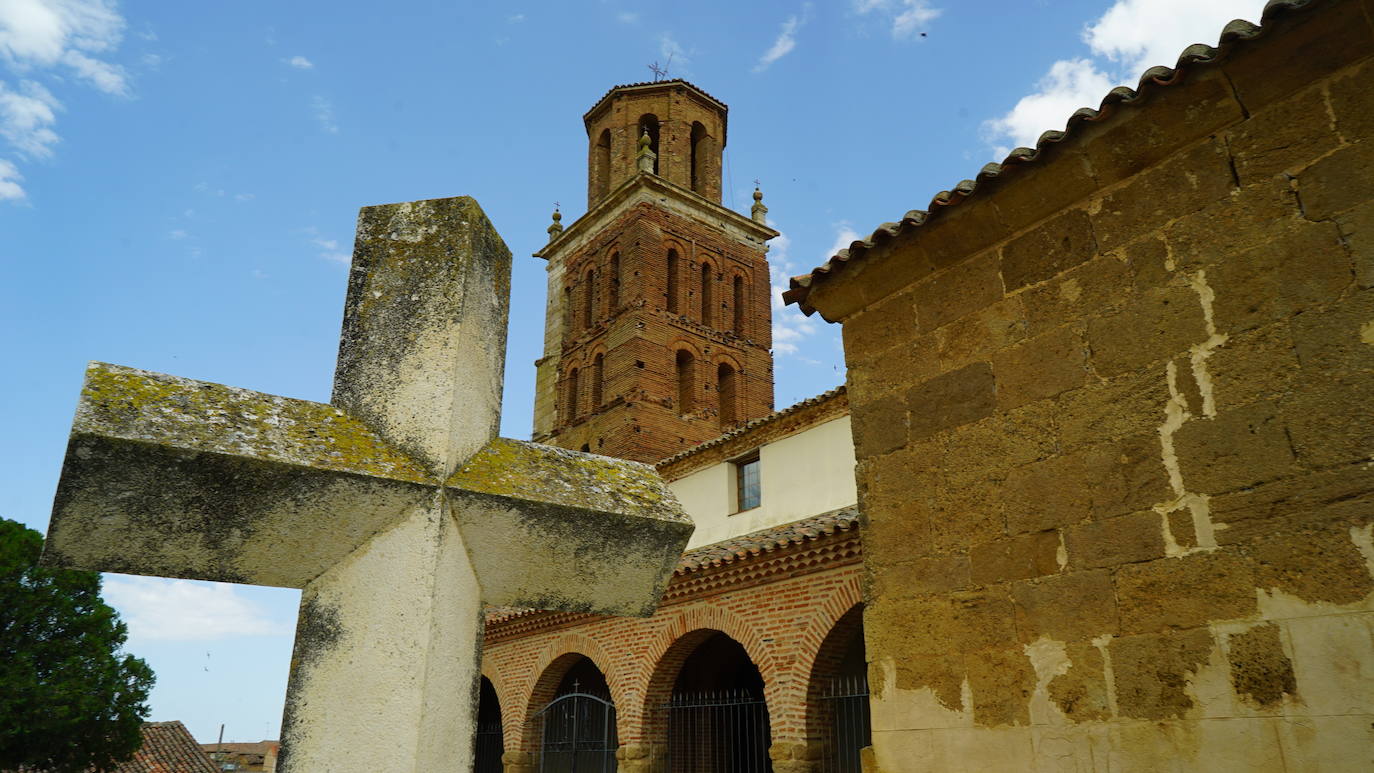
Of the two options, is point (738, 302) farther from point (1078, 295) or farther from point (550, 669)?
point (1078, 295)

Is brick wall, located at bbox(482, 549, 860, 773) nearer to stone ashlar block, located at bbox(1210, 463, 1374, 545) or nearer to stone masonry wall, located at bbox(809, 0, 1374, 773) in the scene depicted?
stone masonry wall, located at bbox(809, 0, 1374, 773)

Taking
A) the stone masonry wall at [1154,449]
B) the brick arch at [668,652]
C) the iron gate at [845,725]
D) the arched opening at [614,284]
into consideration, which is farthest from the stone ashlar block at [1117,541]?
the arched opening at [614,284]

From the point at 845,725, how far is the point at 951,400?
23.4ft

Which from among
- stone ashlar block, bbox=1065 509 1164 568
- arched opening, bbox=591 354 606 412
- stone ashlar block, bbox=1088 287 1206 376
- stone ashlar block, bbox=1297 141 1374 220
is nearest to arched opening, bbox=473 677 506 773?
arched opening, bbox=591 354 606 412

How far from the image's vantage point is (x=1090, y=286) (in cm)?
372

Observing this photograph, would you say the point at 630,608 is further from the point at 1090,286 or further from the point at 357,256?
the point at 1090,286

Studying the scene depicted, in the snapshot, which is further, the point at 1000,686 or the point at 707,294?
the point at 707,294

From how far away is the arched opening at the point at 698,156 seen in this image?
2764 cm

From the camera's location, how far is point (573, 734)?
13.1 m

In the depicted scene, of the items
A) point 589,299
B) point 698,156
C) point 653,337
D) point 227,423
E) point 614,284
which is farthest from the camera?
point 698,156

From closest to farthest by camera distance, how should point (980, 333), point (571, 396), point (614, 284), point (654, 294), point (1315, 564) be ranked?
1. point (1315, 564)
2. point (980, 333)
3. point (654, 294)
4. point (614, 284)
5. point (571, 396)

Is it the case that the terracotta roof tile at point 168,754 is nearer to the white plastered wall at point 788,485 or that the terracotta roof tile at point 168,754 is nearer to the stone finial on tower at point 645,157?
the white plastered wall at point 788,485

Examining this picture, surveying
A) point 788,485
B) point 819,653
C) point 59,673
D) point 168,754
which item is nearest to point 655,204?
point 788,485

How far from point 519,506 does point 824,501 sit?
1240cm
